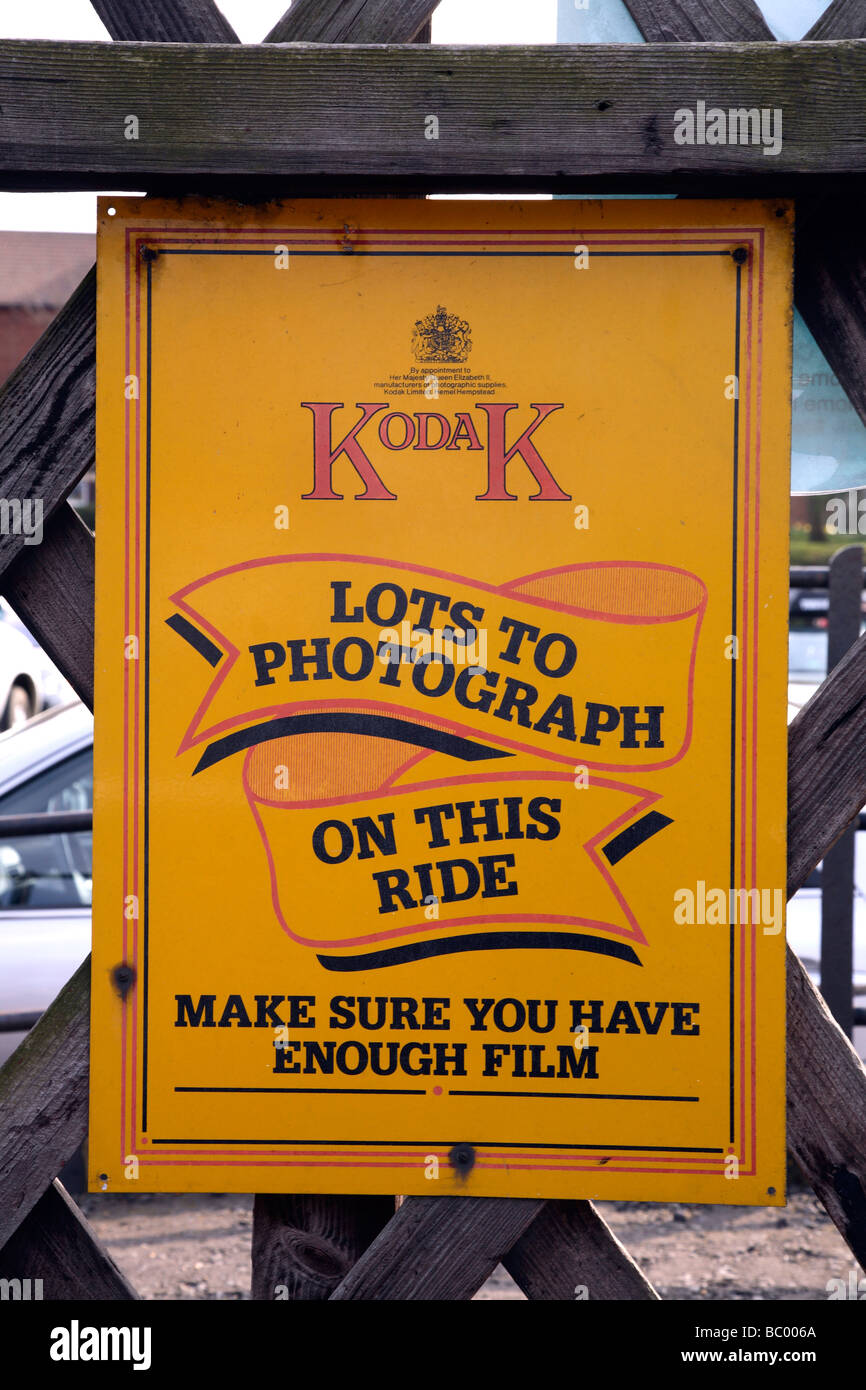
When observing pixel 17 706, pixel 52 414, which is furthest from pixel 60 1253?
pixel 17 706

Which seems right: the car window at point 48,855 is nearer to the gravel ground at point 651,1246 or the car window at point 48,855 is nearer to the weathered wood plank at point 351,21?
the gravel ground at point 651,1246

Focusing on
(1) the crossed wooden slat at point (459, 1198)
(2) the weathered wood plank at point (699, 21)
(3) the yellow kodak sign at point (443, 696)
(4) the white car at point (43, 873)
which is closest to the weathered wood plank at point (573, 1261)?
(1) the crossed wooden slat at point (459, 1198)

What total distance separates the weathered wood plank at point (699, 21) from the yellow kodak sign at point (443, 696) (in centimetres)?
26

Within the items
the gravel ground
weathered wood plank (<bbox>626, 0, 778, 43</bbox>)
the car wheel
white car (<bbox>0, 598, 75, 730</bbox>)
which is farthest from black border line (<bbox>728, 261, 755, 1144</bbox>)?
the car wheel

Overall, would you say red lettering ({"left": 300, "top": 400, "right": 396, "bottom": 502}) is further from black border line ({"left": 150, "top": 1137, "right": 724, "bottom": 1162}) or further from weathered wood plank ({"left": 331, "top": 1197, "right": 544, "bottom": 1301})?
weathered wood plank ({"left": 331, "top": 1197, "right": 544, "bottom": 1301})

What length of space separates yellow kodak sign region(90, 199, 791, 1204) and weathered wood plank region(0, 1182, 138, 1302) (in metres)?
0.16

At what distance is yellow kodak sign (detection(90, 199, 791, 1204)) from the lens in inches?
72.2

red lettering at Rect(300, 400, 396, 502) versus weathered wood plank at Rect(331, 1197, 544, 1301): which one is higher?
red lettering at Rect(300, 400, 396, 502)

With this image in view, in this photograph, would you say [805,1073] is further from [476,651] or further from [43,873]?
[43,873]

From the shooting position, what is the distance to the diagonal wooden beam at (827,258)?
1.82m

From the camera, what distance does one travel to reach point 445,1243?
73.6 inches

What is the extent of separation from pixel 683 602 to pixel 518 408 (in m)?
0.41

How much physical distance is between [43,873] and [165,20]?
10.1 ft
